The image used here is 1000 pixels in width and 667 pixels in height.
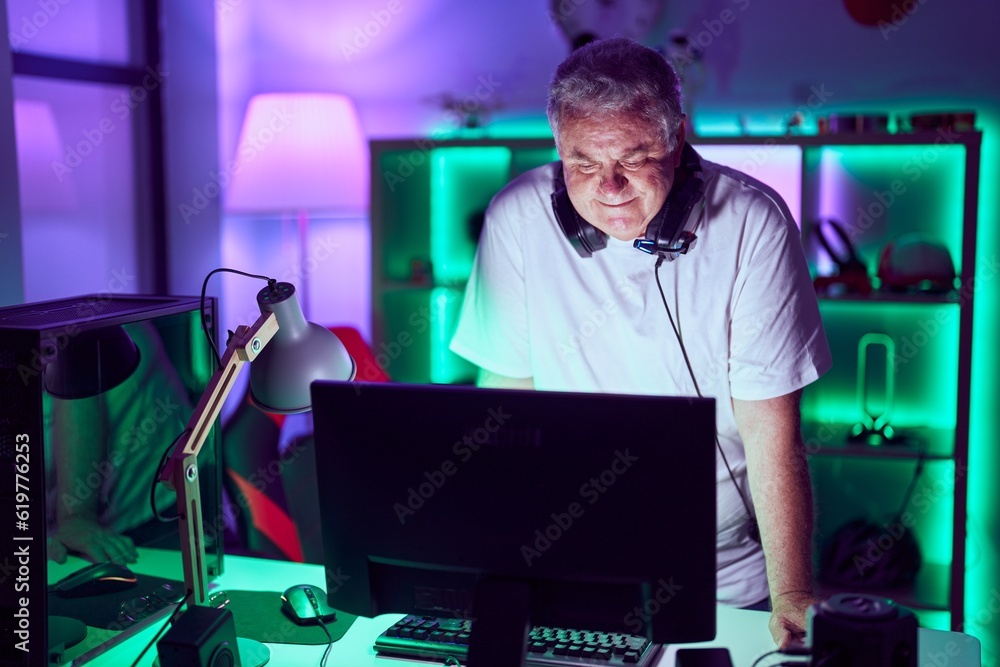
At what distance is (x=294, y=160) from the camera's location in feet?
10.4

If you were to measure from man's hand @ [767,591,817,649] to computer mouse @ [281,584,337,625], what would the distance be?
680 mm

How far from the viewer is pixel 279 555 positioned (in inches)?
111

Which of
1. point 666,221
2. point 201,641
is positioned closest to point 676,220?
point 666,221

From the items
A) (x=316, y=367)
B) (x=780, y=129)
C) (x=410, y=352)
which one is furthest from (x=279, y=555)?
(x=780, y=129)

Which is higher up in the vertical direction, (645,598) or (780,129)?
(780,129)

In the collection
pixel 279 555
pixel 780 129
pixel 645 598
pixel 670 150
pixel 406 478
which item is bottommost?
pixel 279 555

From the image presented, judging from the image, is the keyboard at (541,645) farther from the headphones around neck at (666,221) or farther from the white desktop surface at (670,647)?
the headphones around neck at (666,221)

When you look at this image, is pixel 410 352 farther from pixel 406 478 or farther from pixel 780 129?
pixel 406 478

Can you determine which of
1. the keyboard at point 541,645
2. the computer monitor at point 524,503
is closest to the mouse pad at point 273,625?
the keyboard at point 541,645

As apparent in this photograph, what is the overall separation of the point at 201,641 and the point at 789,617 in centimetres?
84

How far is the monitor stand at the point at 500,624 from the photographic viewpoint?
3.71 ft

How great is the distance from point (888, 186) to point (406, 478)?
2440 millimetres

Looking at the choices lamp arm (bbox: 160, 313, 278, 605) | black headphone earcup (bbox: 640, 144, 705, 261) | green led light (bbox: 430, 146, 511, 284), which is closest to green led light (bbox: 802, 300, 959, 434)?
green led light (bbox: 430, 146, 511, 284)

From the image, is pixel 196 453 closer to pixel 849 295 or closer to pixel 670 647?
pixel 670 647
